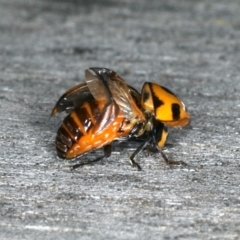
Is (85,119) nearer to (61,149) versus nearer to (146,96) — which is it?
(61,149)

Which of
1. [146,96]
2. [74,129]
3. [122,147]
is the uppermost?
[146,96]

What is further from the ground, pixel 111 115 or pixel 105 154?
pixel 111 115

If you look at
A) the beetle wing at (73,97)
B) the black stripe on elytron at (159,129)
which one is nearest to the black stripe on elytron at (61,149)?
the beetle wing at (73,97)

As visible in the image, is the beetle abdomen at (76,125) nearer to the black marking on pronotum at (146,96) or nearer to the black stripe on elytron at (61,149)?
the black stripe on elytron at (61,149)

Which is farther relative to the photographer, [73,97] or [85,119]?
[73,97]

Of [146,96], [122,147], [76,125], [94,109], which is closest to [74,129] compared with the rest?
[76,125]

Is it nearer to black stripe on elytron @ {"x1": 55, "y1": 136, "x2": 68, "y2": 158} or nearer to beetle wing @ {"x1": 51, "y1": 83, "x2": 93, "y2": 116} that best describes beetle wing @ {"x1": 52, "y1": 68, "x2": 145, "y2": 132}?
beetle wing @ {"x1": 51, "y1": 83, "x2": 93, "y2": 116}

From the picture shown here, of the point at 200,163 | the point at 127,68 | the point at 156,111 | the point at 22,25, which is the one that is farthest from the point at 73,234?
the point at 22,25

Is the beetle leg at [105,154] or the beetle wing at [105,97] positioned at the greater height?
the beetle wing at [105,97]
